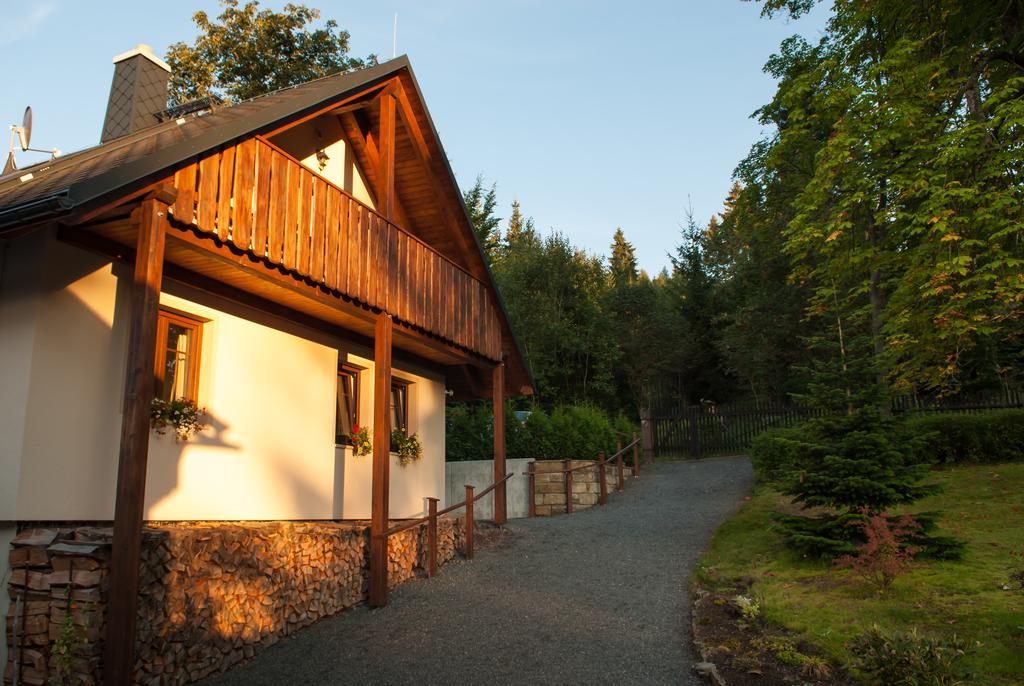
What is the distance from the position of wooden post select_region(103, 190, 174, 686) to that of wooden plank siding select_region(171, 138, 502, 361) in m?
0.54

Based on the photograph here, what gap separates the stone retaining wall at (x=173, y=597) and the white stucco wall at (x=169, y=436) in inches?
17.7

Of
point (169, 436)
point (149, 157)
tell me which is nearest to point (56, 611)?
point (169, 436)

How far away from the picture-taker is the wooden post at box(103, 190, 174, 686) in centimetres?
580

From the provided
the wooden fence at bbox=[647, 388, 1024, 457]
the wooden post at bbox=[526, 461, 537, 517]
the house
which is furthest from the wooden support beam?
the wooden fence at bbox=[647, 388, 1024, 457]

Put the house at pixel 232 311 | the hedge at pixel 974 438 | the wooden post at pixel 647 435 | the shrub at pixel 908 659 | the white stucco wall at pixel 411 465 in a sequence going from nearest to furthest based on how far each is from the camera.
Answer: the shrub at pixel 908 659 → the house at pixel 232 311 → the white stucco wall at pixel 411 465 → the hedge at pixel 974 438 → the wooden post at pixel 647 435

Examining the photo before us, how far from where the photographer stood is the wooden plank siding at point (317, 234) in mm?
7391

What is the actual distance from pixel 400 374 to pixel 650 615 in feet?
21.2

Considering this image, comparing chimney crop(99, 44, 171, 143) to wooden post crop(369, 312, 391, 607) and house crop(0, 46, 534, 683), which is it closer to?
house crop(0, 46, 534, 683)

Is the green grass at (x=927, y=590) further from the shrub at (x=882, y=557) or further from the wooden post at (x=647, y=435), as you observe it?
the wooden post at (x=647, y=435)

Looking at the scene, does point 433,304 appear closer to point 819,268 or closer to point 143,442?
point 143,442

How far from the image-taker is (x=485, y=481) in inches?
659

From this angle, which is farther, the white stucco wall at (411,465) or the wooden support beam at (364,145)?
the wooden support beam at (364,145)

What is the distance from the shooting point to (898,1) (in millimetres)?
13328

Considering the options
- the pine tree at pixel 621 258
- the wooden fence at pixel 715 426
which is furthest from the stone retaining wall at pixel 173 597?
the pine tree at pixel 621 258
